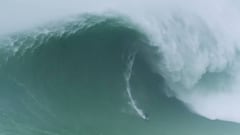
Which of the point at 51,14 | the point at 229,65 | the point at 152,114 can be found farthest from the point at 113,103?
the point at 229,65

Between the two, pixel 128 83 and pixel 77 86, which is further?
pixel 128 83

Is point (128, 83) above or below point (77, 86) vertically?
above

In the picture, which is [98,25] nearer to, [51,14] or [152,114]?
[51,14]

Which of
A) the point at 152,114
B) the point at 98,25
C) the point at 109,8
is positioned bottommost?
the point at 152,114

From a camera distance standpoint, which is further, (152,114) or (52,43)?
(152,114)

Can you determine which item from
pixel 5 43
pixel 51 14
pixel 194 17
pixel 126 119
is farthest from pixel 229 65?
pixel 5 43

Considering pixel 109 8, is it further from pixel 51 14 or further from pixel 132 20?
pixel 51 14

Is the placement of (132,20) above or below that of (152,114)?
above

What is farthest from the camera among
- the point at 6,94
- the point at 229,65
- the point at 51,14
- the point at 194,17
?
the point at 229,65

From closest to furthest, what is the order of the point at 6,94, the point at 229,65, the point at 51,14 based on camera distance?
the point at 6,94 < the point at 51,14 < the point at 229,65

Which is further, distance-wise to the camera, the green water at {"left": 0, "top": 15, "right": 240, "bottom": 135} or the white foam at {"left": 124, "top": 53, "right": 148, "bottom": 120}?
the white foam at {"left": 124, "top": 53, "right": 148, "bottom": 120}

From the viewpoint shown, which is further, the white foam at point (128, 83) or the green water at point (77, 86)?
the white foam at point (128, 83)
